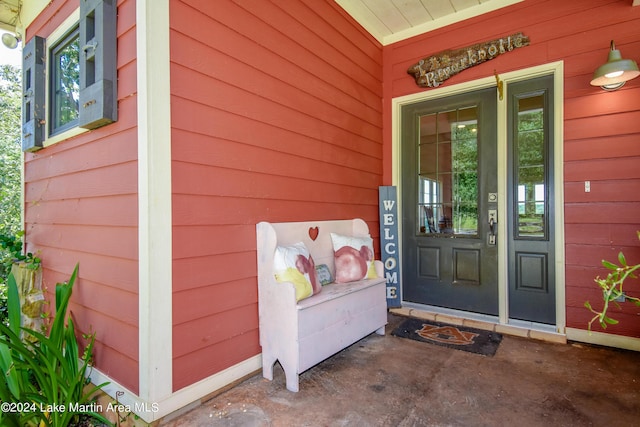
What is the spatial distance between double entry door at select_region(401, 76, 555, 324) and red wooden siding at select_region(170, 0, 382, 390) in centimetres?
97

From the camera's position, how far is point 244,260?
2080 millimetres

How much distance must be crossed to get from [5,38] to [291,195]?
2948mm

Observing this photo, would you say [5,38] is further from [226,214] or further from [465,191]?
[465,191]

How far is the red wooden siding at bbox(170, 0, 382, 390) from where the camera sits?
5.82ft

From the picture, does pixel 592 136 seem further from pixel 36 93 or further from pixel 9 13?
pixel 9 13

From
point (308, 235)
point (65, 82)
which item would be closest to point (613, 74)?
point (308, 235)

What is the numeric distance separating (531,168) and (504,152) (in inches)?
9.9

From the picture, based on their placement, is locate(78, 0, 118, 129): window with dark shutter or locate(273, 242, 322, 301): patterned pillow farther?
locate(273, 242, 322, 301): patterned pillow

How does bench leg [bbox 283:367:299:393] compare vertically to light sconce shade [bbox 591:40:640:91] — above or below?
below

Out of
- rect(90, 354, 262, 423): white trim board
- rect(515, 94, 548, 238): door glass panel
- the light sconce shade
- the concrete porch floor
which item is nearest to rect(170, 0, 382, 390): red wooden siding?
rect(90, 354, 262, 423): white trim board

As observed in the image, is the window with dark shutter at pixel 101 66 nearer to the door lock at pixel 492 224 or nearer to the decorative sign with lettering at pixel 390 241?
the decorative sign with lettering at pixel 390 241

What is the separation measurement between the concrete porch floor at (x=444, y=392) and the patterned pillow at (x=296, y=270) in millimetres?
560

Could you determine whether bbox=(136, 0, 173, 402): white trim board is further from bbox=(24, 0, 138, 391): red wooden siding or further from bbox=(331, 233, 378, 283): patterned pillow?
bbox=(331, 233, 378, 283): patterned pillow

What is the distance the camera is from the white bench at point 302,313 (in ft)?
6.35
